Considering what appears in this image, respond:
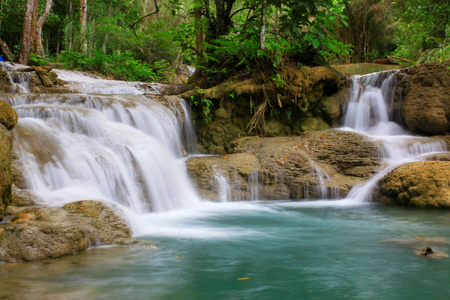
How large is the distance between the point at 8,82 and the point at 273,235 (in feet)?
28.5

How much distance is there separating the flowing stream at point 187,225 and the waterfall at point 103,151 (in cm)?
2

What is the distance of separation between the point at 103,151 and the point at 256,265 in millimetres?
3839

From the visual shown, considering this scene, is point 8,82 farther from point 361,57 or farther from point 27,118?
point 361,57

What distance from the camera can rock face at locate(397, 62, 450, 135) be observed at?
9219 mm

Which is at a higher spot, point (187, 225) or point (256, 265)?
point (187, 225)

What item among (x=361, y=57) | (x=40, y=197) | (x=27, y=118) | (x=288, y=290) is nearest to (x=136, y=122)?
(x=27, y=118)

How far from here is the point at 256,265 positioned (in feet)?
11.8

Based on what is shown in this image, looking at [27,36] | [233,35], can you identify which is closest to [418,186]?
[233,35]

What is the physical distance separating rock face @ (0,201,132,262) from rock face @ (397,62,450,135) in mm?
8113

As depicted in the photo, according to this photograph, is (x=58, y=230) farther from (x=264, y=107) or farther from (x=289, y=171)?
(x=264, y=107)

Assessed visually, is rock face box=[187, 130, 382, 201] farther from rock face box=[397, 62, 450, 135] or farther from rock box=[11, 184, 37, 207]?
rock box=[11, 184, 37, 207]

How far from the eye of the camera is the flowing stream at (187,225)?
Result: 302 centimetres

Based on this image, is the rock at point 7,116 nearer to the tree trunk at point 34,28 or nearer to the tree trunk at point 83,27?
the tree trunk at point 34,28

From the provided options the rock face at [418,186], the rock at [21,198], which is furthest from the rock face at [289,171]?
the rock at [21,198]
